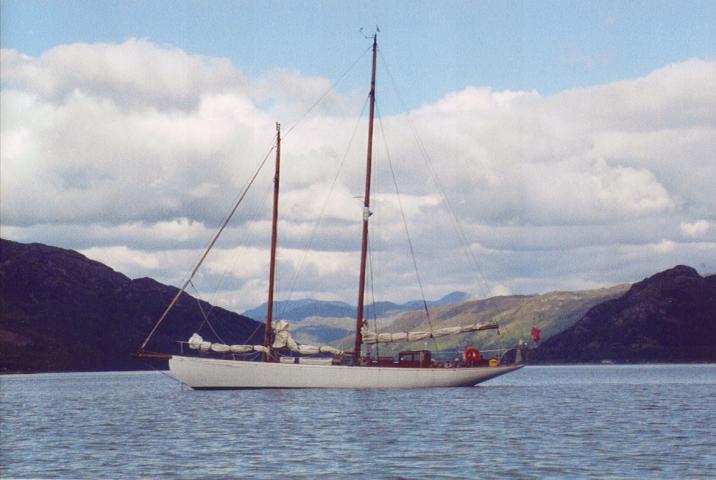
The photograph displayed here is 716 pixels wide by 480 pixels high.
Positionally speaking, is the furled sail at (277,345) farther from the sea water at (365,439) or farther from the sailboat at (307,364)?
the sea water at (365,439)

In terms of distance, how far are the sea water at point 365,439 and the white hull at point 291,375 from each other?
284 cm

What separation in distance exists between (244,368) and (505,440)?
42611mm

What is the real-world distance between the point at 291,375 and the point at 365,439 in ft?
125

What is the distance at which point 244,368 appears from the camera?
3538 inches

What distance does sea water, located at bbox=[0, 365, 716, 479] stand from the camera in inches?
1612

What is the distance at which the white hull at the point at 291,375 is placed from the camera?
3524 inches

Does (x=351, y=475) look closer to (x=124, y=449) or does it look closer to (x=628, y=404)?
(x=124, y=449)

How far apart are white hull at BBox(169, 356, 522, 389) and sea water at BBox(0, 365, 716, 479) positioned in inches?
112

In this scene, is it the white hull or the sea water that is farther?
the white hull

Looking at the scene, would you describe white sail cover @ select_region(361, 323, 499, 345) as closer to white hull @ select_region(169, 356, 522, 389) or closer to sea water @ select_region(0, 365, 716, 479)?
white hull @ select_region(169, 356, 522, 389)

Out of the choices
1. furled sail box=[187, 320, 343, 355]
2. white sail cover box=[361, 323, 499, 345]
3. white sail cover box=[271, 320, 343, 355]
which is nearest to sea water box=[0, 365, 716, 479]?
furled sail box=[187, 320, 343, 355]

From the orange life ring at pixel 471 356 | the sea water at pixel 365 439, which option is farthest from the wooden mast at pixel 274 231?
the orange life ring at pixel 471 356

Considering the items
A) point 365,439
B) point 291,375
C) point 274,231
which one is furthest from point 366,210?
point 365,439

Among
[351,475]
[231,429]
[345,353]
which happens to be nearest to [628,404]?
[345,353]
